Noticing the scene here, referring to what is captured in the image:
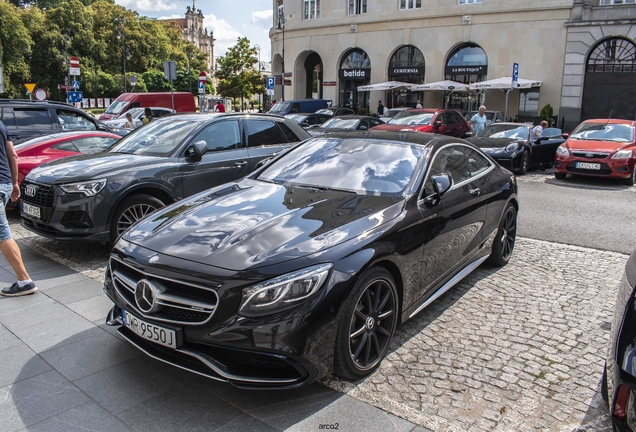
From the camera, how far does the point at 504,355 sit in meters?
3.87

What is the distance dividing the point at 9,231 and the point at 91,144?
4.57m

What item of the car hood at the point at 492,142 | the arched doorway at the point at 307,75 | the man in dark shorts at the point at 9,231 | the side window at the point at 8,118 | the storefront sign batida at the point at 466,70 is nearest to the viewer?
the man in dark shorts at the point at 9,231

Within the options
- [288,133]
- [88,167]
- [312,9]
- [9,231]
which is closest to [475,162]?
[288,133]

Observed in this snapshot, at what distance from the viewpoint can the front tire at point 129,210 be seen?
19.5 ft

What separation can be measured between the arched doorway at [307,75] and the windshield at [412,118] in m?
23.9

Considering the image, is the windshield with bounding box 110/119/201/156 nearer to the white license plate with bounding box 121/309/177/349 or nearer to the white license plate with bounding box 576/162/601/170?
the white license plate with bounding box 121/309/177/349

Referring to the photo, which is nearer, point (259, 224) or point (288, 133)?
point (259, 224)

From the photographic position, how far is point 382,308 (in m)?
3.54

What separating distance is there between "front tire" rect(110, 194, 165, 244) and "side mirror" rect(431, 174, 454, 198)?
11.2ft

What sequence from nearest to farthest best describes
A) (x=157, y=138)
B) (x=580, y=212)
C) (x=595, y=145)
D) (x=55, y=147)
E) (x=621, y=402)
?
1. (x=621, y=402)
2. (x=157, y=138)
3. (x=55, y=147)
4. (x=580, y=212)
5. (x=595, y=145)

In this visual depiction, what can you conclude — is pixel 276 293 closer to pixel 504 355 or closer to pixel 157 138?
pixel 504 355

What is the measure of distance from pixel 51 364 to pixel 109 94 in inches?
2786

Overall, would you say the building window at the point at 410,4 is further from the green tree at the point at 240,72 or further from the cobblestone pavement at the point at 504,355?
the cobblestone pavement at the point at 504,355

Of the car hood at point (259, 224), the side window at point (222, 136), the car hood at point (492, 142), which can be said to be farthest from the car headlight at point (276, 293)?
the car hood at point (492, 142)
